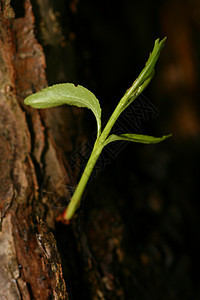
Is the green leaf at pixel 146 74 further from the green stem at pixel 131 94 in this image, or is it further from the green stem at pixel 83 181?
the green stem at pixel 83 181

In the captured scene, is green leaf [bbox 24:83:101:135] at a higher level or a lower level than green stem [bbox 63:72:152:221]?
higher

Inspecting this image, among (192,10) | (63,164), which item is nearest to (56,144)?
(63,164)

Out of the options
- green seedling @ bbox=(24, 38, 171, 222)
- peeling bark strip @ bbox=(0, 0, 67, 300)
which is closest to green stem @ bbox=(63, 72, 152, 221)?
green seedling @ bbox=(24, 38, 171, 222)

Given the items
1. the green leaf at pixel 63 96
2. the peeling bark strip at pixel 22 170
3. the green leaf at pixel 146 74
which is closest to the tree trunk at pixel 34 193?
the peeling bark strip at pixel 22 170

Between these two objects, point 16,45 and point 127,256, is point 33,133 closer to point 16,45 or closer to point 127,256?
point 16,45

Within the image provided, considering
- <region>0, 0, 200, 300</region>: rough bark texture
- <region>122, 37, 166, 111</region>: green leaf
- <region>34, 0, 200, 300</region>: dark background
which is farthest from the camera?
<region>34, 0, 200, 300</region>: dark background

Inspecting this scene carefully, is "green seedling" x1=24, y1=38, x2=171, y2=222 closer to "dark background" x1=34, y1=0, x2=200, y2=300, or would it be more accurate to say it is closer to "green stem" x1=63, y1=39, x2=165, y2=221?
"green stem" x1=63, y1=39, x2=165, y2=221
